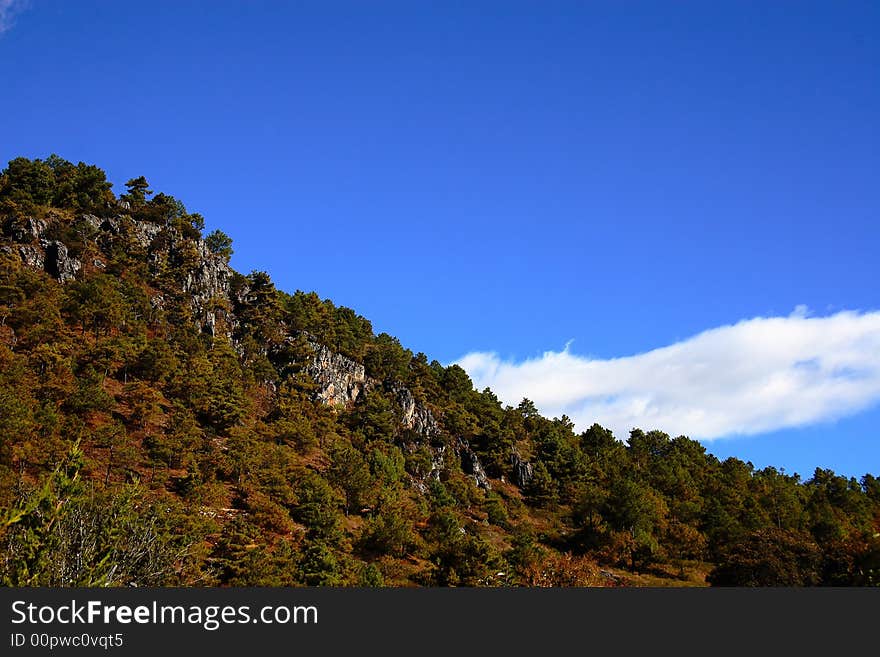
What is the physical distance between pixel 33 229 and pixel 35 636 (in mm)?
97785

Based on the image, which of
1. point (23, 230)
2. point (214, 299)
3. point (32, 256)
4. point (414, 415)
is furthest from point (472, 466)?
point (23, 230)

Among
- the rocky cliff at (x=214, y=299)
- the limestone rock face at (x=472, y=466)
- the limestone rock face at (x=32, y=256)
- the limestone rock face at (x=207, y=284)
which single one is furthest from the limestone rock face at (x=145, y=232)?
the limestone rock face at (x=472, y=466)

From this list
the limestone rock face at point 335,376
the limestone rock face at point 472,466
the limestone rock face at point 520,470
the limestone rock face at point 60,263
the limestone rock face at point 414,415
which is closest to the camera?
the limestone rock face at point 60,263

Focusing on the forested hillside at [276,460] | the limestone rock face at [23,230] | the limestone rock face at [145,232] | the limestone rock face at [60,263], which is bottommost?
the forested hillside at [276,460]

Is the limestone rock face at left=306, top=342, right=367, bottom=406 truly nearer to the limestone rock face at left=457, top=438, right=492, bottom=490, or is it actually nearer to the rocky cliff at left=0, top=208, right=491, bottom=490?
the rocky cliff at left=0, top=208, right=491, bottom=490

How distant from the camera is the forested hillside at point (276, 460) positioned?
45.0 metres

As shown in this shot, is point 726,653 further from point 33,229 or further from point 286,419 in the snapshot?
point 33,229

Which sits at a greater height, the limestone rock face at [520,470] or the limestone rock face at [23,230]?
the limestone rock face at [23,230]

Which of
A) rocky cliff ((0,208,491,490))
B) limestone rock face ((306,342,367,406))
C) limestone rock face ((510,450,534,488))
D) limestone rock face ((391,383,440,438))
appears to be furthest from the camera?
limestone rock face ((510,450,534,488))

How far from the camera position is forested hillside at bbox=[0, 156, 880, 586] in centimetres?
4502

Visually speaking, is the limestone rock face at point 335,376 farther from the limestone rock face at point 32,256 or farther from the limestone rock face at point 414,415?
the limestone rock face at point 32,256

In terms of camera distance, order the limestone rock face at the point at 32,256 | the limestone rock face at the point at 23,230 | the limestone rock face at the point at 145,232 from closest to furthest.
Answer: the limestone rock face at the point at 32,256 < the limestone rock face at the point at 23,230 < the limestone rock face at the point at 145,232

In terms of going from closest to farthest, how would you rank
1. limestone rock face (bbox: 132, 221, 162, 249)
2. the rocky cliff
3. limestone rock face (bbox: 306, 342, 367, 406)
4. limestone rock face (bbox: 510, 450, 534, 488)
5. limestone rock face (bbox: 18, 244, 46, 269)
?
1. limestone rock face (bbox: 18, 244, 46, 269)
2. the rocky cliff
3. limestone rock face (bbox: 306, 342, 367, 406)
4. limestone rock face (bbox: 132, 221, 162, 249)
5. limestone rock face (bbox: 510, 450, 534, 488)

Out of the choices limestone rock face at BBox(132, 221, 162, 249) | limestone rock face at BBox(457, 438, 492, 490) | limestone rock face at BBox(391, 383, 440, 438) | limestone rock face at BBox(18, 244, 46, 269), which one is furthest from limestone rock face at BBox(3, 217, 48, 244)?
limestone rock face at BBox(457, 438, 492, 490)
